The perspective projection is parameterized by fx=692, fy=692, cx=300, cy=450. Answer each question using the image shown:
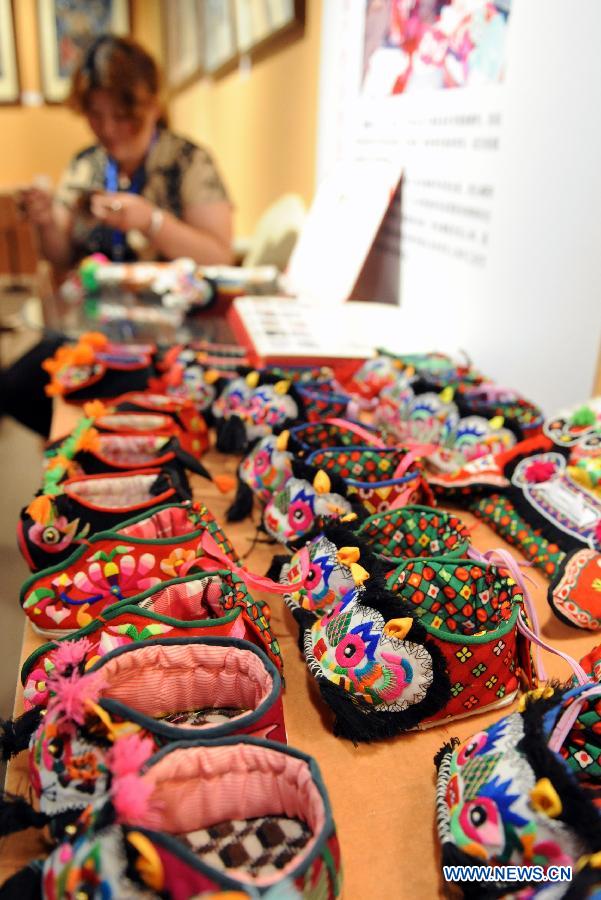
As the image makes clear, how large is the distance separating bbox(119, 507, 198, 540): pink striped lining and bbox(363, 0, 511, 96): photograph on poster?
0.92 metres

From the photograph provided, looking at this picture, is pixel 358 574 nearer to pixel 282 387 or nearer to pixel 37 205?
pixel 282 387

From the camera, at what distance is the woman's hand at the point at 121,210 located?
75.8 inches

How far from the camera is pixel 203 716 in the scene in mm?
675

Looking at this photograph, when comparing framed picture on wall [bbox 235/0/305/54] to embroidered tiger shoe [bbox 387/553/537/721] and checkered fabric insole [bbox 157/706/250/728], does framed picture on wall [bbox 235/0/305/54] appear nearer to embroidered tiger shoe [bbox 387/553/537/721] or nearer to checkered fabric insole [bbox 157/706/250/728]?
embroidered tiger shoe [bbox 387/553/537/721]

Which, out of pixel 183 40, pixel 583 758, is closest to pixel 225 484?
pixel 583 758

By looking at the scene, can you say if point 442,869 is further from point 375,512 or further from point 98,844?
point 375,512

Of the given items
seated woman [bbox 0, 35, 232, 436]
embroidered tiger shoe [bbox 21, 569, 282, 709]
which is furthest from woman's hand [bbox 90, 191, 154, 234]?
embroidered tiger shoe [bbox 21, 569, 282, 709]

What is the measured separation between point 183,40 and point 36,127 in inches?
50.8

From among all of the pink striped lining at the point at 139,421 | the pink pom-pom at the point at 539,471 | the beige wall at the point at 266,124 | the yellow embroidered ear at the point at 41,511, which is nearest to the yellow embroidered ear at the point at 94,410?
the pink striped lining at the point at 139,421

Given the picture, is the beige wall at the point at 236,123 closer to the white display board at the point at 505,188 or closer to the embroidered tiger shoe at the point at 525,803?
the white display board at the point at 505,188

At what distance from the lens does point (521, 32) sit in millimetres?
1127

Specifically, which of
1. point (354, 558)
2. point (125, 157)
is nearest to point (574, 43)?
point (354, 558)

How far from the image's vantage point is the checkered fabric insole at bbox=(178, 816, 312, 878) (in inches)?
21.0

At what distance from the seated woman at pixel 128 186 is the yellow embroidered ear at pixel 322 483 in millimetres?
1344
